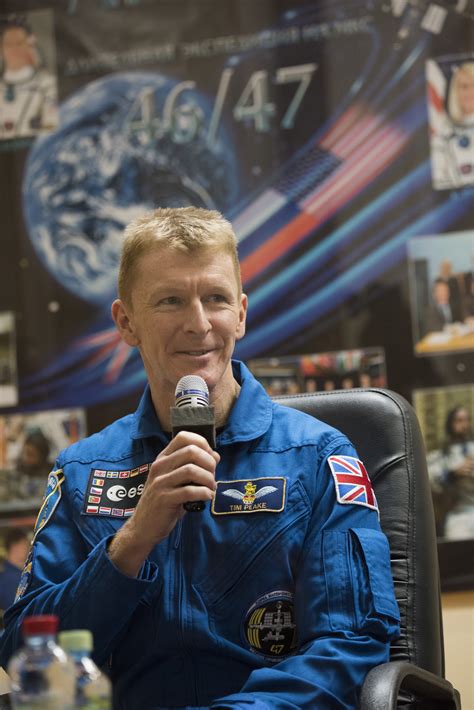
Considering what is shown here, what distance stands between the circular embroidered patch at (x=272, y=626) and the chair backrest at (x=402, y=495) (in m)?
0.21

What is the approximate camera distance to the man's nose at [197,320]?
1.84 meters

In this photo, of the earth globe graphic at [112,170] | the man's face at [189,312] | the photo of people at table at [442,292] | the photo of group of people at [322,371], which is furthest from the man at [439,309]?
the man's face at [189,312]

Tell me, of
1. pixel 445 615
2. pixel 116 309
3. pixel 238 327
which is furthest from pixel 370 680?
pixel 445 615

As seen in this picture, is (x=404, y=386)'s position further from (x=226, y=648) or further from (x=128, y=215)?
(x=226, y=648)

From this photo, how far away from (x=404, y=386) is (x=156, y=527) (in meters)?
1.74

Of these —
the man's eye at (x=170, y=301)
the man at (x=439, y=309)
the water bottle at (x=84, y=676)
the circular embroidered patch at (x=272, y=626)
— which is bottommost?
the circular embroidered patch at (x=272, y=626)

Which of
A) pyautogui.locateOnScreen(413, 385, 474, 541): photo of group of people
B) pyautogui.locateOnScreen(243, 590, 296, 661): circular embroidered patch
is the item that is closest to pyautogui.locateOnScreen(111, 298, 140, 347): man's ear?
pyautogui.locateOnScreen(243, 590, 296, 661): circular embroidered patch

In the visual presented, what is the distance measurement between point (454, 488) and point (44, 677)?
6.96 feet

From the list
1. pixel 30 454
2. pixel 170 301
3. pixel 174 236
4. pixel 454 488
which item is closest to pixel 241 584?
pixel 170 301

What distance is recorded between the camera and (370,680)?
1.56 meters

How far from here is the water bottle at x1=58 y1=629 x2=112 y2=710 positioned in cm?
118

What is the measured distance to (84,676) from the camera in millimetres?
1318

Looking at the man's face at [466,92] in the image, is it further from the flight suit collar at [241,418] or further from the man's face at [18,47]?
the flight suit collar at [241,418]

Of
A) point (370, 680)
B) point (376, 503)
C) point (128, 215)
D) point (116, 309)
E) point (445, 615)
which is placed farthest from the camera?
point (128, 215)
